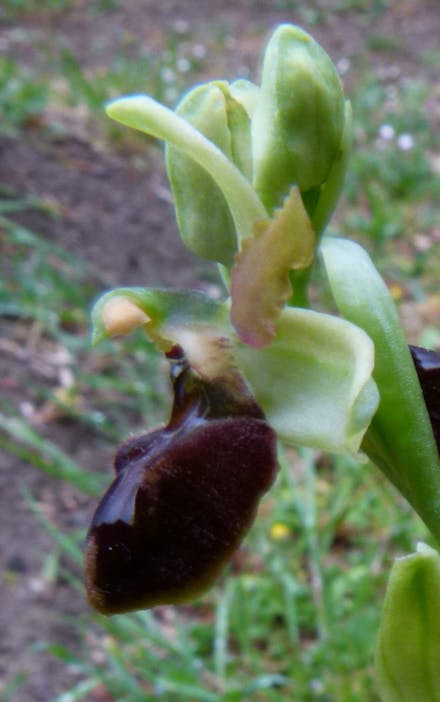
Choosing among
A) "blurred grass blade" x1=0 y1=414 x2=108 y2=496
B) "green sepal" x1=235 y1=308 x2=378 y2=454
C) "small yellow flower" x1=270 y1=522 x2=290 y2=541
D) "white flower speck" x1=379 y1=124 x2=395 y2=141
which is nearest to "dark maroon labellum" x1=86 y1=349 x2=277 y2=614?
"green sepal" x1=235 y1=308 x2=378 y2=454

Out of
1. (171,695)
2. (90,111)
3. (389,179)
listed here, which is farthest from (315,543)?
(90,111)

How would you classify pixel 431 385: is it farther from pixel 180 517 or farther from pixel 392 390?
pixel 180 517

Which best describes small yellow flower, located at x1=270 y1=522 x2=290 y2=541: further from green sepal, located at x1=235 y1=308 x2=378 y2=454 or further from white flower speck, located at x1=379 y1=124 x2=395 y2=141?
white flower speck, located at x1=379 y1=124 x2=395 y2=141

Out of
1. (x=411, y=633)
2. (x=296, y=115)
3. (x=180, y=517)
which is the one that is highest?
(x=296, y=115)

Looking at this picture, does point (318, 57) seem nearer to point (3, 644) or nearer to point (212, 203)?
point (212, 203)

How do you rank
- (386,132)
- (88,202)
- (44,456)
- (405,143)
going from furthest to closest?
(386,132)
(405,143)
(88,202)
(44,456)

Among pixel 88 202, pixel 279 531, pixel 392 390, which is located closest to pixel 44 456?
Answer: pixel 279 531
